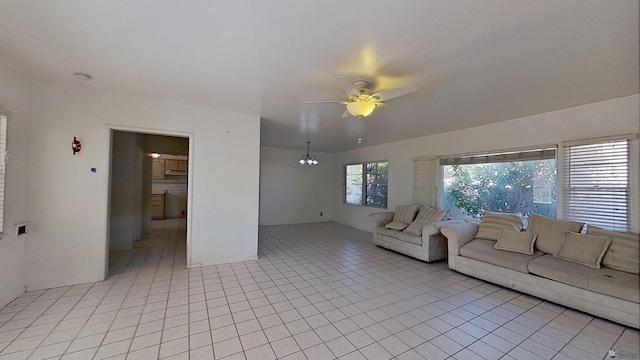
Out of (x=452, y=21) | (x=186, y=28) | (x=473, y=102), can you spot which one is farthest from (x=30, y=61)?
(x=473, y=102)

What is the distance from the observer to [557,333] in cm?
234

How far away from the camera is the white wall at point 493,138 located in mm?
2773

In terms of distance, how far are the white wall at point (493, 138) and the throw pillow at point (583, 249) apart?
713 millimetres

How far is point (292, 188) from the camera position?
785cm

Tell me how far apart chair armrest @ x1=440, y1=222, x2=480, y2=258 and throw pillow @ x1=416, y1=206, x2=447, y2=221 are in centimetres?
51

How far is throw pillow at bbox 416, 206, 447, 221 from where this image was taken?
4.49m

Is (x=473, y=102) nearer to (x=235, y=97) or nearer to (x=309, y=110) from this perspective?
(x=309, y=110)

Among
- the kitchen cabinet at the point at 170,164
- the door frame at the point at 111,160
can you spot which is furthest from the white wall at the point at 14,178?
the kitchen cabinet at the point at 170,164

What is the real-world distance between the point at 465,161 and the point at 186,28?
14.7 ft

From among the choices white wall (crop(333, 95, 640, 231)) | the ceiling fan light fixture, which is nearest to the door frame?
the ceiling fan light fixture

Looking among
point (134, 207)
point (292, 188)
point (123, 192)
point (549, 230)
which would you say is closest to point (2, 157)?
point (123, 192)

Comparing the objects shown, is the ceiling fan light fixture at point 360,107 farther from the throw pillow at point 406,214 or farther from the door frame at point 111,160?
the throw pillow at point 406,214

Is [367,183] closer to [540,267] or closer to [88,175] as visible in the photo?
[540,267]

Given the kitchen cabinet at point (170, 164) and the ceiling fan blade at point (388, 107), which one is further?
the kitchen cabinet at point (170, 164)
